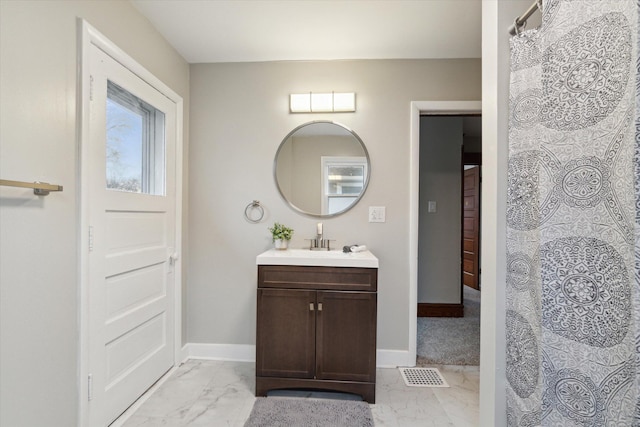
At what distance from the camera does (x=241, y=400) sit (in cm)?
188

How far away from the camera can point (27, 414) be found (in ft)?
3.76

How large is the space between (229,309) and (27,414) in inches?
53.0

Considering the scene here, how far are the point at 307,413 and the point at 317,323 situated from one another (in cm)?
50

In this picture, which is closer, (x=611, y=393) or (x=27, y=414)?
(x=611, y=393)

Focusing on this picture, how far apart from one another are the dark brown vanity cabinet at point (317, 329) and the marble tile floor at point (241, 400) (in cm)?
17

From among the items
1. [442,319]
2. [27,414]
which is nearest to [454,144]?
[442,319]

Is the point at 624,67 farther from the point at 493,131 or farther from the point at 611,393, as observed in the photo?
the point at 611,393

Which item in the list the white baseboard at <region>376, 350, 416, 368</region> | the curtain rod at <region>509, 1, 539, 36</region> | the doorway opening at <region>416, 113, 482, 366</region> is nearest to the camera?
the curtain rod at <region>509, 1, 539, 36</region>

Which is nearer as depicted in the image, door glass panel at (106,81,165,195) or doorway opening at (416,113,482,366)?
door glass panel at (106,81,165,195)

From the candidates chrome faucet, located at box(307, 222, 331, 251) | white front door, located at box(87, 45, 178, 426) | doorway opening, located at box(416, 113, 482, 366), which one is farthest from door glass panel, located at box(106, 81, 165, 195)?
doorway opening, located at box(416, 113, 482, 366)

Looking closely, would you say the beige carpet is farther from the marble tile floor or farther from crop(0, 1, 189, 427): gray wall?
crop(0, 1, 189, 427): gray wall

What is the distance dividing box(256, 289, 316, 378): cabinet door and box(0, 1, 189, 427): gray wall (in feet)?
3.01

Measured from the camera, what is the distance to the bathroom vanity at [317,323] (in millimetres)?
1837

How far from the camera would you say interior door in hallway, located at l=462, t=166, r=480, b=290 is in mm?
4730
